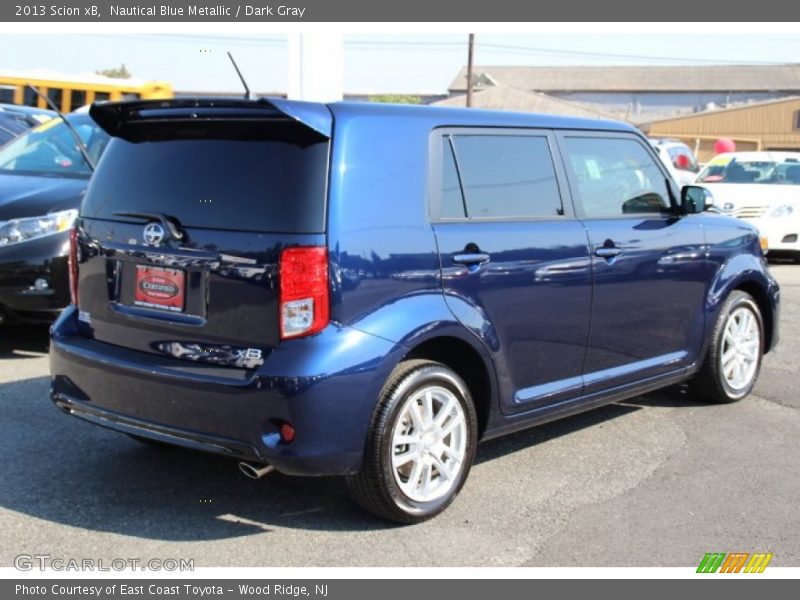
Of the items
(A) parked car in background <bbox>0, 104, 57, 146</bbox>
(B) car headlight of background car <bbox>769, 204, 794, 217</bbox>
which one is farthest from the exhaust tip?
(B) car headlight of background car <bbox>769, 204, 794, 217</bbox>

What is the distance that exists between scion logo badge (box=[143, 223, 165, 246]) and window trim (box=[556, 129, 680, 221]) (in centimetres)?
210

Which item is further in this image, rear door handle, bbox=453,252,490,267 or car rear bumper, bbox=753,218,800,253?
car rear bumper, bbox=753,218,800,253

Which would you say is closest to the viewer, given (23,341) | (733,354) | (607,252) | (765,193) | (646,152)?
(607,252)

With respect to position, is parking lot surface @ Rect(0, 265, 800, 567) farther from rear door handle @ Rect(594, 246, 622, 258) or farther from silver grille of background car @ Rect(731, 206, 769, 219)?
silver grille of background car @ Rect(731, 206, 769, 219)

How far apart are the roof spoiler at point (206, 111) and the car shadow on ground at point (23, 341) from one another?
10.4 feet

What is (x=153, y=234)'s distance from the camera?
392 centimetres

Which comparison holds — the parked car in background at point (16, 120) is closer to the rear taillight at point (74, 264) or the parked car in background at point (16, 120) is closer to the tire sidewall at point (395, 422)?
the rear taillight at point (74, 264)

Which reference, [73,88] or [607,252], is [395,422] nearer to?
[607,252]

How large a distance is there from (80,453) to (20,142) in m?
4.06

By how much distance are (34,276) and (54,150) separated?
1659 mm

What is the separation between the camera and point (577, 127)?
A: 5.05m

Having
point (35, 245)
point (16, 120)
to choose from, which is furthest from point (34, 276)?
point (16, 120)

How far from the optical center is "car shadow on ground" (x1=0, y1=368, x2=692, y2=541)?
4.00 metres

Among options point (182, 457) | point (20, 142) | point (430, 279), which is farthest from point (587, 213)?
point (20, 142)
